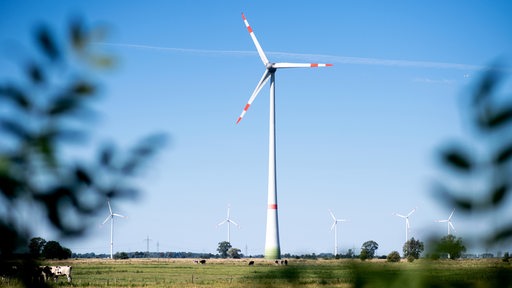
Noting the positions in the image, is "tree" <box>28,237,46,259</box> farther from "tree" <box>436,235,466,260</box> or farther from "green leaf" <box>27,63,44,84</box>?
"tree" <box>436,235,466,260</box>

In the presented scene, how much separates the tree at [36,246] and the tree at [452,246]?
4.85 ft

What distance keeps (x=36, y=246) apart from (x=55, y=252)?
8 cm

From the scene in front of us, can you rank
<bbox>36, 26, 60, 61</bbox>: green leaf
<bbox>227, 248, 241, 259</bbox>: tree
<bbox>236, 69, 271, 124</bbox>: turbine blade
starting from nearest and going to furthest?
<bbox>36, 26, 60, 61</bbox>: green leaf, <bbox>236, 69, 271, 124</bbox>: turbine blade, <bbox>227, 248, 241, 259</bbox>: tree

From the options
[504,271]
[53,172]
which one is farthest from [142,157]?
[504,271]

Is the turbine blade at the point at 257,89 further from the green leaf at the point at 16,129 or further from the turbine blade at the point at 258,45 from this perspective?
the green leaf at the point at 16,129

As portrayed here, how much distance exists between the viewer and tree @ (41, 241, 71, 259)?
2.77 metres

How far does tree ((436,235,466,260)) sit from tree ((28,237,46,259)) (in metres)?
1.48

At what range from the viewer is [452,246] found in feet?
7.85

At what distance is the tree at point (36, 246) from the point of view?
2.77m

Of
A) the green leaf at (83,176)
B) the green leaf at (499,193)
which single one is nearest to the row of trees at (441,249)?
the green leaf at (499,193)

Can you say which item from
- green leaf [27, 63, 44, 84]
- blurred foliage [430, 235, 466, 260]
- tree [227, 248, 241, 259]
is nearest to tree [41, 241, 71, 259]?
green leaf [27, 63, 44, 84]

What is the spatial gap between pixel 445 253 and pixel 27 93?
1577 millimetres

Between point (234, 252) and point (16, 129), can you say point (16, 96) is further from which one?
point (234, 252)

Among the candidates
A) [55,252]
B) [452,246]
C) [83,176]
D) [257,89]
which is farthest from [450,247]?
[257,89]
